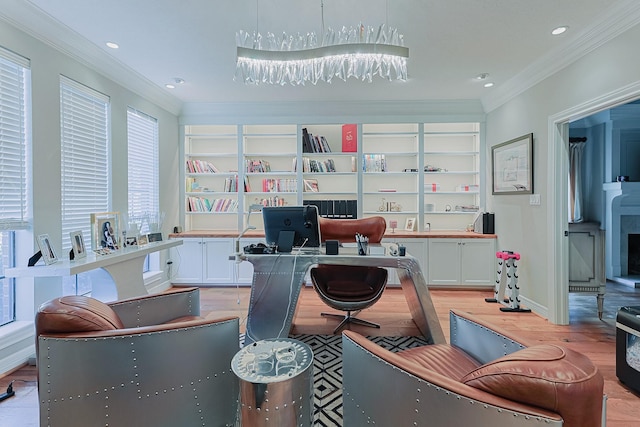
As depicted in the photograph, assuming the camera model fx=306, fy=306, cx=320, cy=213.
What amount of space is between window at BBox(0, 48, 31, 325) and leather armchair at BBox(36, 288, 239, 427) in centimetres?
145

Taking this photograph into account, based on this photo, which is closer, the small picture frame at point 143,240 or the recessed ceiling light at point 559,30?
the recessed ceiling light at point 559,30

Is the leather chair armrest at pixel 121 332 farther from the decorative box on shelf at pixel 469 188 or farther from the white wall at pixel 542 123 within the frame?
the decorative box on shelf at pixel 469 188

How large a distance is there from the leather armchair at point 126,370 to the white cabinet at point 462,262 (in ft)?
11.3

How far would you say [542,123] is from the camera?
10.8 feet

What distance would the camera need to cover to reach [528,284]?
3561 mm

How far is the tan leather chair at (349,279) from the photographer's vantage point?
2723mm

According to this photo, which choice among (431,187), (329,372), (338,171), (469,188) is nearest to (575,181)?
(469,188)

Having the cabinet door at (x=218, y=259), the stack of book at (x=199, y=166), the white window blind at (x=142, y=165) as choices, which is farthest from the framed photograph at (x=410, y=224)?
the white window blind at (x=142, y=165)

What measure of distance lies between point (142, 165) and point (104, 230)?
1.41 m

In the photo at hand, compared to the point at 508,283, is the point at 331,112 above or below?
above

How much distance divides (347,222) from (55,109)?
9.12 feet

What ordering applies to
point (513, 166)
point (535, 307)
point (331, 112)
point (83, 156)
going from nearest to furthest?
point (83, 156), point (535, 307), point (513, 166), point (331, 112)

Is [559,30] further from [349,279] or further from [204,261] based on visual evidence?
[204,261]

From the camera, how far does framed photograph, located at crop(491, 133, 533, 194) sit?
3475mm
